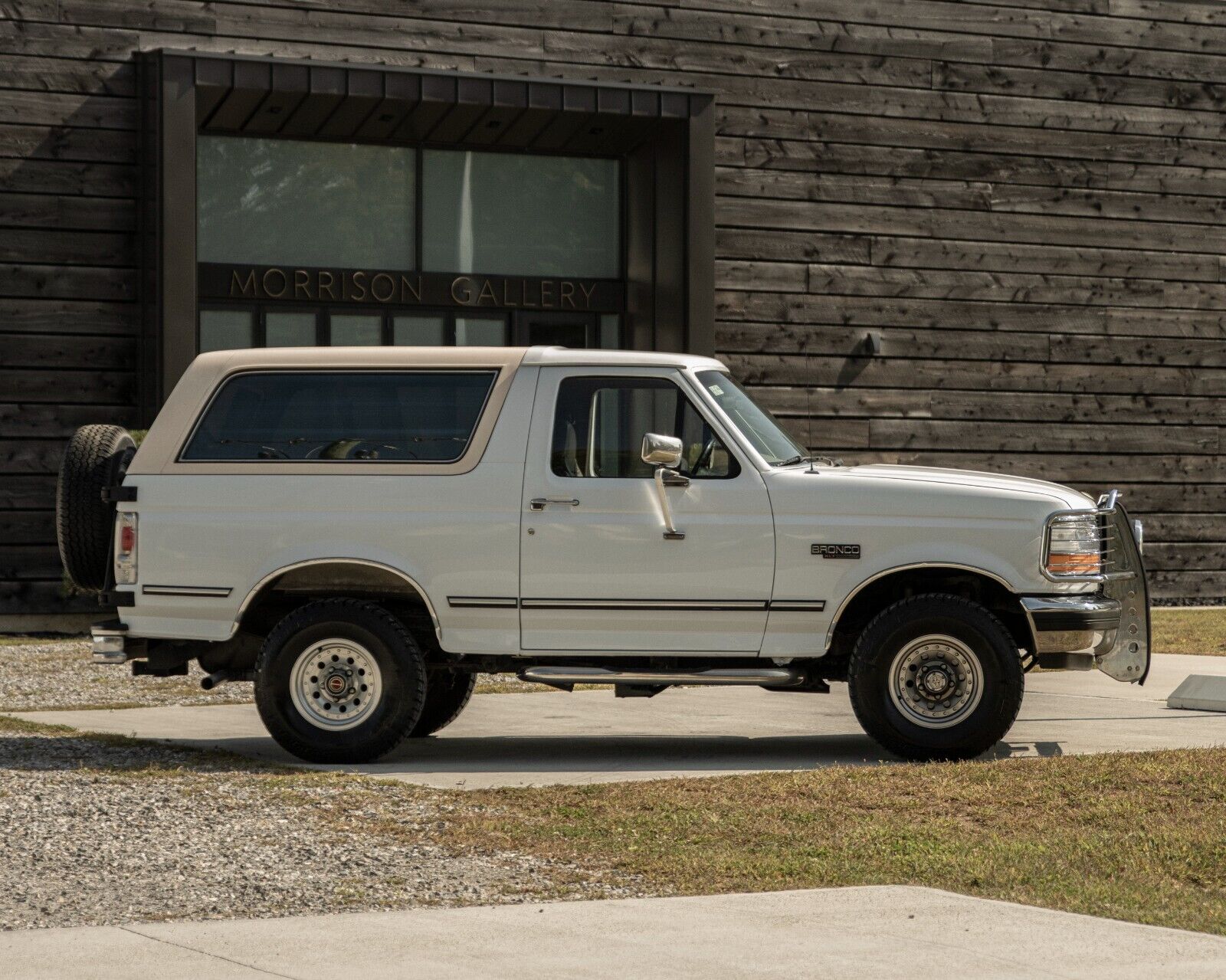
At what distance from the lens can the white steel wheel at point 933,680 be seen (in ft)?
32.2

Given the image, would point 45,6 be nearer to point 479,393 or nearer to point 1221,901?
point 479,393

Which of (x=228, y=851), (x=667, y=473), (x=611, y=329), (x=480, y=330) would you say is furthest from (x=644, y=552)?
(x=611, y=329)

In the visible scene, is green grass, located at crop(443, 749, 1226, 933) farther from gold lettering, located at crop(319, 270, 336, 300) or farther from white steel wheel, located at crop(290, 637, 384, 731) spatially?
gold lettering, located at crop(319, 270, 336, 300)

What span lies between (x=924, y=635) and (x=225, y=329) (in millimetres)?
10789

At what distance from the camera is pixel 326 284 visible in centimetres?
1925

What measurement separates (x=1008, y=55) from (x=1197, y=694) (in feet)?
33.4

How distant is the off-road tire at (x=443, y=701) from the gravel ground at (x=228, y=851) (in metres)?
1.75

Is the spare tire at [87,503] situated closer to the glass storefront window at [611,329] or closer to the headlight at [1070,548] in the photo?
the headlight at [1070,548]

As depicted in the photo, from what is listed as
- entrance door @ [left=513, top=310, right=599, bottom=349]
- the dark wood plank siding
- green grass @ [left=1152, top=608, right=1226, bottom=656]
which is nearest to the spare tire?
the dark wood plank siding

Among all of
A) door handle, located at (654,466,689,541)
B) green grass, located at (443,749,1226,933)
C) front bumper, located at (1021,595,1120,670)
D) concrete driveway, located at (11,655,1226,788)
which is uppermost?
door handle, located at (654,466,689,541)

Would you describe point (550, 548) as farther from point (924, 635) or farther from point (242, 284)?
point (242, 284)

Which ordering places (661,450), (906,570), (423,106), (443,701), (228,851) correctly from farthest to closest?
(423,106) → (443,701) → (906,570) → (661,450) → (228,851)

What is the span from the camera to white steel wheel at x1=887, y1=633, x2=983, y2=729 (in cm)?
983

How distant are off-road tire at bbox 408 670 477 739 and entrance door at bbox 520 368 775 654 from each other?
1.46m
